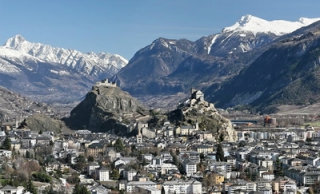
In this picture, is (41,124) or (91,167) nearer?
(91,167)

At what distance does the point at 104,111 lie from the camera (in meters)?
111

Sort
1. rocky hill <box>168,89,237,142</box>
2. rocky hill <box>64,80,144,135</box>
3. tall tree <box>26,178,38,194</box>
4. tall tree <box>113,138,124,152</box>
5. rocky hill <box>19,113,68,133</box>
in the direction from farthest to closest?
rocky hill <box>64,80,144,135</box>
rocky hill <box>19,113,68,133</box>
rocky hill <box>168,89,237,142</box>
tall tree <box>113,138,124,152</box>
tall tree <box>26,178,38,194</box>

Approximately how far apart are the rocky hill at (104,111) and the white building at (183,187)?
43.6m

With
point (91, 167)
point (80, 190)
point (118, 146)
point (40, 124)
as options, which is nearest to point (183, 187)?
point (91, 167)

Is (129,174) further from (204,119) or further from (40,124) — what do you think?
(40,124)

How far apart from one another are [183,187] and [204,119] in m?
38.7

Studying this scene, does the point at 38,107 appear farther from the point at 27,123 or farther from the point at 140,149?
the point at 140,149

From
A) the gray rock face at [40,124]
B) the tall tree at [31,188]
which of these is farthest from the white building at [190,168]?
the gray rock face at [40,124]

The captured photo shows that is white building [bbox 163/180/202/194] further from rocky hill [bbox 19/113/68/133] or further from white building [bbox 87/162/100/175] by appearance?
rocky hill [bbox 19/113/68/133]

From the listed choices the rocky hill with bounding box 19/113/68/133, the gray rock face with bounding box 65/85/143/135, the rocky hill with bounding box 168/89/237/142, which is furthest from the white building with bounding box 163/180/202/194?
the rocky hill with bounding box 19/113/68/133

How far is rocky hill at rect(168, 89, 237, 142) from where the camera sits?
94.8 meters

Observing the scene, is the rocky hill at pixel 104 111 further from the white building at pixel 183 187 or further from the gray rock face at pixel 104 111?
the white building at pixel 183 187

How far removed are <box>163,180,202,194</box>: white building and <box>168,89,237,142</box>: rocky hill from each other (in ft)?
107

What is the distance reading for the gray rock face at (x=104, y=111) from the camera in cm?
10838
